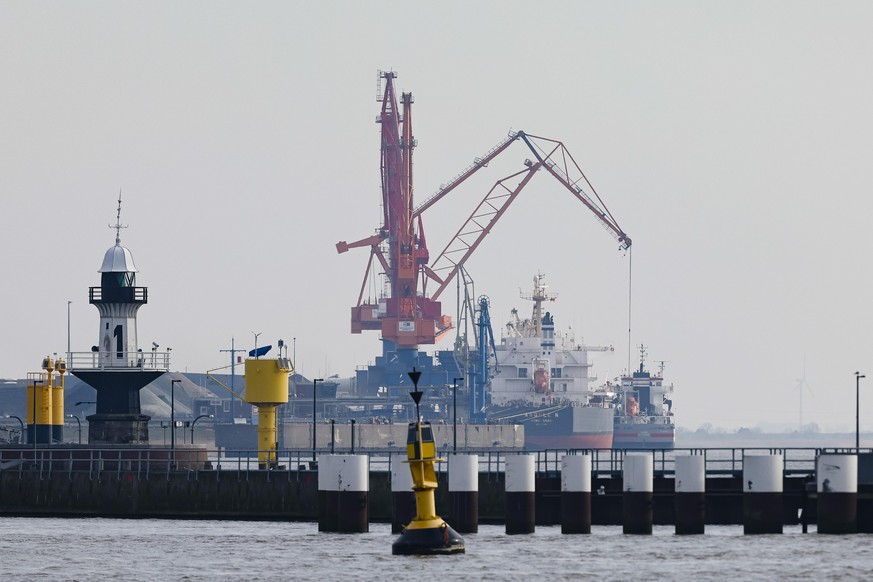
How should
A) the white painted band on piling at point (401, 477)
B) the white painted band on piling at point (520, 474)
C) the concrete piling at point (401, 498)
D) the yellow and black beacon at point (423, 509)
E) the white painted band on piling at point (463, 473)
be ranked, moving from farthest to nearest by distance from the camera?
1. the concrete piling at point (401, 498)
2. the white painted band on piling at point (520, 474)
3. the white painted band on piling at point (401, 477)
4. the white painted band on piling at point (463, 473)
5. the yellow and black beacon at point (423, 509)

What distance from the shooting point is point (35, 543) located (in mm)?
53875

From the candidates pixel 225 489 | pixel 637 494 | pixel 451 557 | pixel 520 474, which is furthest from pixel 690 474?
pixel 225 489

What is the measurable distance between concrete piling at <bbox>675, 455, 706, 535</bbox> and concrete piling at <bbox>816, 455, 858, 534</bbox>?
120 inches

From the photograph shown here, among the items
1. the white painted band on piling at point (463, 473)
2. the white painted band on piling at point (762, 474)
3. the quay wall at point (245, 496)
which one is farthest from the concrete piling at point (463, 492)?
the white painted band on piling at point (762, 474)

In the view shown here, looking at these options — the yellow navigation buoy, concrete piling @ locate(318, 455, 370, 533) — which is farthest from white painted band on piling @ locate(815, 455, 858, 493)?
the yellow navigation buoy

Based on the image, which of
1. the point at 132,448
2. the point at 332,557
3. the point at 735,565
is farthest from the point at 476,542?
the point at 132,448

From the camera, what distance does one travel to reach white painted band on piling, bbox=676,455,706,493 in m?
49.9

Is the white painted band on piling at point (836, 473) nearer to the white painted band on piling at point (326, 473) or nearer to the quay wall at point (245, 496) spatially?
the quay wall at point (245, 496)

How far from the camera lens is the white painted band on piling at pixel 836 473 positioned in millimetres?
48594

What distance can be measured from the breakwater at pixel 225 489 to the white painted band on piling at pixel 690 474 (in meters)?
4.49

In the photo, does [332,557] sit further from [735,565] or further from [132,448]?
[132,448]

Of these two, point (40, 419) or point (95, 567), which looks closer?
point (95, 567)

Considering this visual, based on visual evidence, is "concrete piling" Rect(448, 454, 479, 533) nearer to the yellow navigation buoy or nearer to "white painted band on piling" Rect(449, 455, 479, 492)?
"white painted band on piling" Rect(449, 455, 479, 492)

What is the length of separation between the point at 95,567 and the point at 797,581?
17035mm
